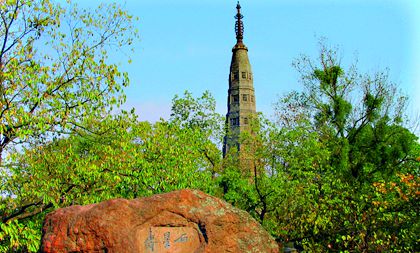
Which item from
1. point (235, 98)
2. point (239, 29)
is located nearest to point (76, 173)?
point (235, 98)

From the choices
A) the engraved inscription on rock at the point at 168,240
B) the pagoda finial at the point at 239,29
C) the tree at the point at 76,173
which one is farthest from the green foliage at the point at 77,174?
Result: the pagoda finial at the point at 239,29

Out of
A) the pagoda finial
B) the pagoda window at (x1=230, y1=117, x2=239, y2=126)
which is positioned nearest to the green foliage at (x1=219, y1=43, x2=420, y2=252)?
the pagoda window at (x1=230, y1=117, x2=239, y2=126)

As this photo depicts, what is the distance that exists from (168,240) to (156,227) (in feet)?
0.99

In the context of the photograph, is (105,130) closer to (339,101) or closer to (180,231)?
(180,231)

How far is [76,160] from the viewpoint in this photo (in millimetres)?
12211

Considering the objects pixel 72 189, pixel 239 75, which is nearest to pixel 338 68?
pixel 72 189

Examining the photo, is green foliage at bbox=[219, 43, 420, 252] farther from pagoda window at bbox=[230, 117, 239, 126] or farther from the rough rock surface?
pagoda window at bbox=[230, 117, 239, 126]

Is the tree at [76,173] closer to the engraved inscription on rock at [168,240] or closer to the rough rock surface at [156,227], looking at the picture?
the rough rock surface at [156,227]

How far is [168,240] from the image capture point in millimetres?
7680

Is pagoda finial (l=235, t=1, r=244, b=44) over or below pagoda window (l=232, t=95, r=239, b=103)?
over

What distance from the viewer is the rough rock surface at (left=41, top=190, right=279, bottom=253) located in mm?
7414

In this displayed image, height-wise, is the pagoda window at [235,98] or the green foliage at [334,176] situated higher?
the pagoda window at [235,98]

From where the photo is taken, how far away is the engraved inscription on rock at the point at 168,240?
24.9ft

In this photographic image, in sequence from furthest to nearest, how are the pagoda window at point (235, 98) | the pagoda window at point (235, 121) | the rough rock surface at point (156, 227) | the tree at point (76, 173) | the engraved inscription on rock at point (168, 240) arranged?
the pagoda window at point (235, 98) → the pagoda window at point (235, 121) → the tree at point (76, 173) → the engraved inscription on rock at point (168, 240) → the rough rock surface at point (156, 227)
